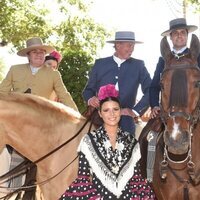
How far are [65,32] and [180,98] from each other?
20.0 m

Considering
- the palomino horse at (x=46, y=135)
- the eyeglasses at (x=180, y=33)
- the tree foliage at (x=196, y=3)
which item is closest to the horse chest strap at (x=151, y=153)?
the palomino horse at (x=46, y=135)

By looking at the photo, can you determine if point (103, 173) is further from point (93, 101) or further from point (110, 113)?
point (93, 101)

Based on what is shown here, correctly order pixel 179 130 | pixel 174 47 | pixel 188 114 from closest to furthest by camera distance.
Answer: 1. pixel 179 130
2. pixel 188 114
3. pixel 174 47

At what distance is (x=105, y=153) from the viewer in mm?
5285

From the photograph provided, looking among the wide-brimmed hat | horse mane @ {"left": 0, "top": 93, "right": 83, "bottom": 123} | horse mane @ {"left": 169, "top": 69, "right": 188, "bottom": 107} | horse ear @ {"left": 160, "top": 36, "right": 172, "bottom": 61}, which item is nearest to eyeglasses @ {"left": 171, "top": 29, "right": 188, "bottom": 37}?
horse ear @ {"left": 160, "top": 36, "right": 172, "bottom": 61}

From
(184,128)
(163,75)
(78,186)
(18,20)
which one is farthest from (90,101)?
(18,20)

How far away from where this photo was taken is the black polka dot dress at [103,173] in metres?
5.22

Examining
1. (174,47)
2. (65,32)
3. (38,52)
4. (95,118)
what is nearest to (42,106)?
(95,118)

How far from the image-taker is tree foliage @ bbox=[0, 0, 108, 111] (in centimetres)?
1808

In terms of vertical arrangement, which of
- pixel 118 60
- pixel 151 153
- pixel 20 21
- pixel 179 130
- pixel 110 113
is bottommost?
pixel 151 153

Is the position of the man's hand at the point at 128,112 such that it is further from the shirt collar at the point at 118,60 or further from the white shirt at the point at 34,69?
the white shirt at the point at 34,69

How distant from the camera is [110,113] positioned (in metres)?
5.41

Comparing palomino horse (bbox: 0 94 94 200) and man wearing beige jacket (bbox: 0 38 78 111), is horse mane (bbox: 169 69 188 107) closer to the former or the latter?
palomino horse (bbox: 0 94 94 200)

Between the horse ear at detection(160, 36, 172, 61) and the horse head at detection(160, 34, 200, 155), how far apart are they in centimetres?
4
